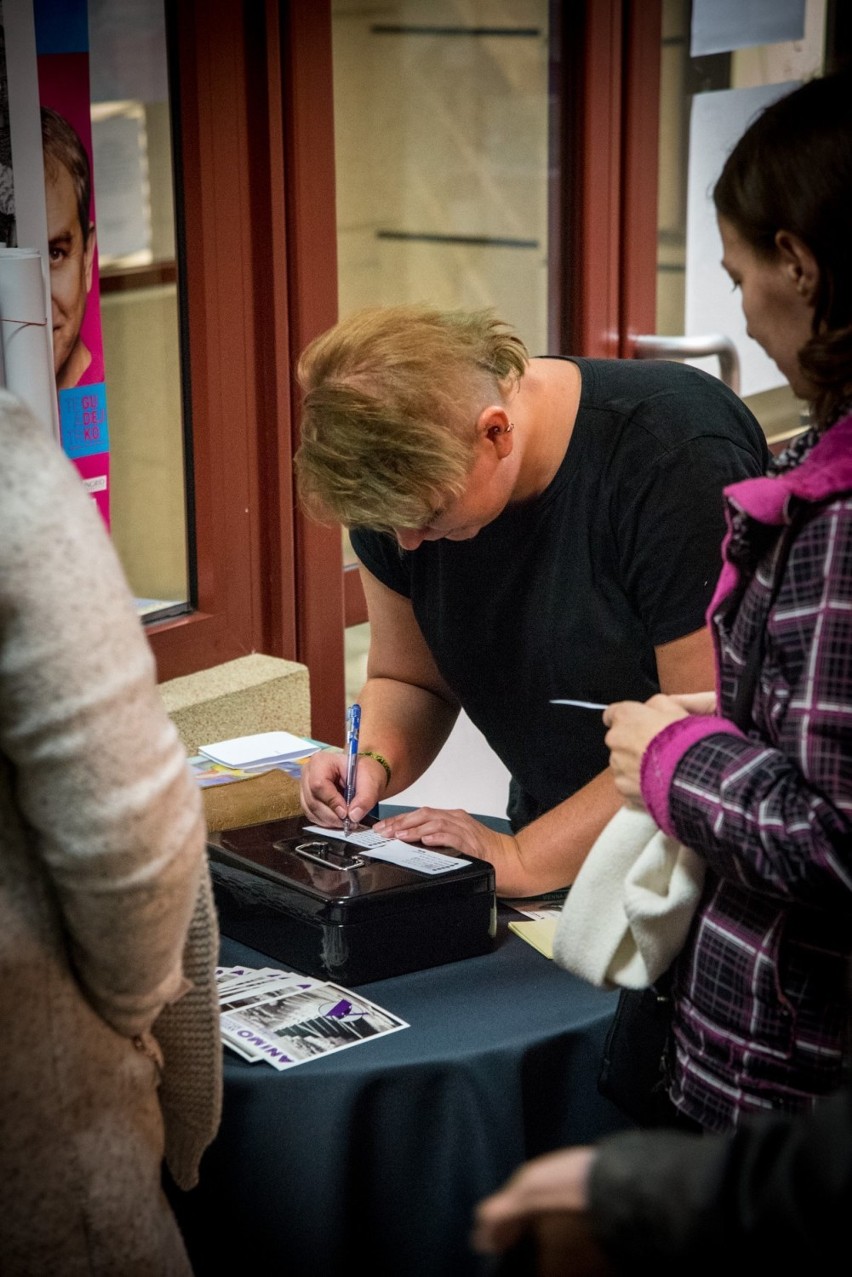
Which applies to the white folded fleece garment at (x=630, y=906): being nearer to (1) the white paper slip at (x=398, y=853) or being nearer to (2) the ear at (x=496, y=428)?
(1) the white paper slip at (x=398, y=853)

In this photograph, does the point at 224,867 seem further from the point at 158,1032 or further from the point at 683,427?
the point at 683,427

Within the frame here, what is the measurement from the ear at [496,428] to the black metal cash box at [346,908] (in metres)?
0.56

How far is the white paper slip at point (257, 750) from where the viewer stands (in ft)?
7.57

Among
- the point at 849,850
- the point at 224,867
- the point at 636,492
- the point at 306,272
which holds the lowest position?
the point at 224,867

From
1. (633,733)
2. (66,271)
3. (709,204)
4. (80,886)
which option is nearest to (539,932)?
(633,733)

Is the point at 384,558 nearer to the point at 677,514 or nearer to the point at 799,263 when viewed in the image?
the point at 677,514

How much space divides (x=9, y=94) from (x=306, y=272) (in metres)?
0.76

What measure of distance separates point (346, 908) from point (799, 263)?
2.84 feet

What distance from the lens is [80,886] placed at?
1169 millimetres

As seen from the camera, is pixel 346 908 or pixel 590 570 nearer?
pixel 346 908

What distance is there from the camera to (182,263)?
301 centimetres

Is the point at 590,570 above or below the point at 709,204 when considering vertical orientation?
below

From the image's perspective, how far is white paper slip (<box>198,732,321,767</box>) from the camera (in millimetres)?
2309

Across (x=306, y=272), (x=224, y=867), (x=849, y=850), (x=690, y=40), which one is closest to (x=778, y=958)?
(x=849, y=850)
